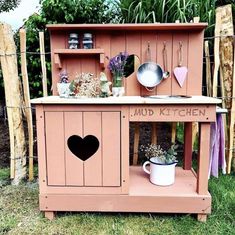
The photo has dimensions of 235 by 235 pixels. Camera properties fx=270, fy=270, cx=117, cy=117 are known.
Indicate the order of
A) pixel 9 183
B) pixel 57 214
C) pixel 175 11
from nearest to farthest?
pixel 57 214 → pixel 9 183 → pixel 175 11

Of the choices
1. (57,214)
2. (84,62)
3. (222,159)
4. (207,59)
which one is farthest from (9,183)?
(207,59)

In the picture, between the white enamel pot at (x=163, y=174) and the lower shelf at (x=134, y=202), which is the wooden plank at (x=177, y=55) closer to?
the white enamel pot at (x=163, y=174)

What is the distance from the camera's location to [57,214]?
1958 millimetres

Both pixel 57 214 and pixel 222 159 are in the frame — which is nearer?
pixel 57 214

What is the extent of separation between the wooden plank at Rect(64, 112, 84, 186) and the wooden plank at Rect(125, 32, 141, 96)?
2.06ft

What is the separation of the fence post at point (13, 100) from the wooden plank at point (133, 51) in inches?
38.2

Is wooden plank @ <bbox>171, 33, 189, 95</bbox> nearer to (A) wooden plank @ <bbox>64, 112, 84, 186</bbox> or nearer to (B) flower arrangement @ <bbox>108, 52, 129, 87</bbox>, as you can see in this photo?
(B) flower arrangement @ <bbox>108, 52, 129, 87</bbox>

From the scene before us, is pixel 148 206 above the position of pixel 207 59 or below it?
below

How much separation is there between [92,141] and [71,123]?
190 mm

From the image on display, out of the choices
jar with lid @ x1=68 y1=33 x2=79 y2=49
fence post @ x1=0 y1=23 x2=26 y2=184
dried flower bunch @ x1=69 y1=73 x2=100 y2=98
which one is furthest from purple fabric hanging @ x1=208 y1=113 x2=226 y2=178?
fence post @ x1=0 y1=23 x2=26 y2=184

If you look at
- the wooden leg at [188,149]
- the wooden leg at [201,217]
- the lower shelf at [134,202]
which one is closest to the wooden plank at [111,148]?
the lower shelf at [134,202]

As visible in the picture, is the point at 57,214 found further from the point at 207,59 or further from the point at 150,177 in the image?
the point at 207,59

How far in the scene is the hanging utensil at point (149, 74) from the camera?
219 cm

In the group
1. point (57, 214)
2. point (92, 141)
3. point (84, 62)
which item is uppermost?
point (84, 62)
